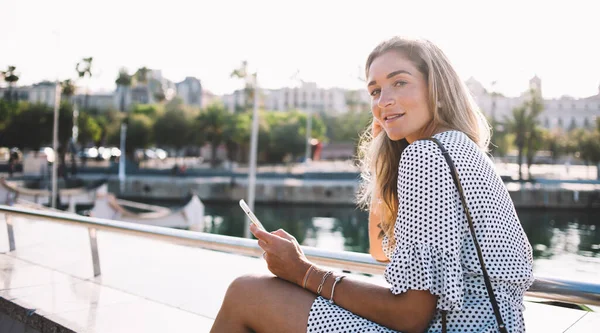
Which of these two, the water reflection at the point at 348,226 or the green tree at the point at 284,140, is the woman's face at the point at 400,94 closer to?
the water reflection at the point at 348,226

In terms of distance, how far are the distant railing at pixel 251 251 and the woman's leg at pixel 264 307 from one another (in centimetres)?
80

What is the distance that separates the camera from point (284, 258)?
1.74 metres

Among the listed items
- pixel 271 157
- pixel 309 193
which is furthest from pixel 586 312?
pixel 271 157

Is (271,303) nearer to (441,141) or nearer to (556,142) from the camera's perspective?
(441,141)

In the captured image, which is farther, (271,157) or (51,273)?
(271,157)

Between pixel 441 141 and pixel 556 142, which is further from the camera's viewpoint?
pixel 556 142

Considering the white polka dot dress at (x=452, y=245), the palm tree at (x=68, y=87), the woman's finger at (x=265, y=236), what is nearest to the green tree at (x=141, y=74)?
the palm tree at (x=68, y=87)

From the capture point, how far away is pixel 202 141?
2295 inches

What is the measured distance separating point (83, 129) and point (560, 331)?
58588 millimetres

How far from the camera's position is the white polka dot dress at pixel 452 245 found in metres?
1.46

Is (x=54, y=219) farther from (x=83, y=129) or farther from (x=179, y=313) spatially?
(x=83, y=129)

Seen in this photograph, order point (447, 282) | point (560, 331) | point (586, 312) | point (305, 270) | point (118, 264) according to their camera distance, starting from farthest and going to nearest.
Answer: point (118, 264) < point (586, 312) < point (560, 331) < point (305, 270) < point (447, 282)

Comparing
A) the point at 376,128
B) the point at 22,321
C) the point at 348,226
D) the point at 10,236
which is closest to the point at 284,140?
the point at 348,226

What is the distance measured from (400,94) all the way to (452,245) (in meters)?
0.55
